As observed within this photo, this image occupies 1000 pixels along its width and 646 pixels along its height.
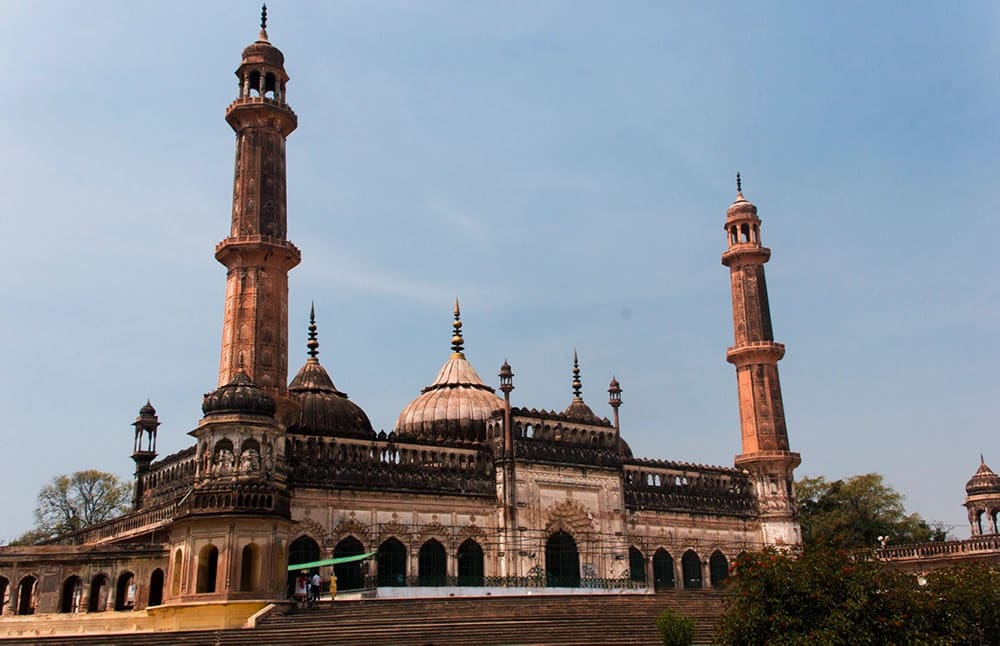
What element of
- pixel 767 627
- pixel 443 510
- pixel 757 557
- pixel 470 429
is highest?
pixel 470 429

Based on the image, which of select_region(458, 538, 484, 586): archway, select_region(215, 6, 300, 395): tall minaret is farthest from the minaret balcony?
select_region(215, 6, 300, 395): tall minaret

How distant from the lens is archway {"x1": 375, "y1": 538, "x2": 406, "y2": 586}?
1273 inches

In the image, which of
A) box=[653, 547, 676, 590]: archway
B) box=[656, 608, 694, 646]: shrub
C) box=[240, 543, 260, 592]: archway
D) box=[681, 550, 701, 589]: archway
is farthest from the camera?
box=[681, 550, 701, 589]: archway

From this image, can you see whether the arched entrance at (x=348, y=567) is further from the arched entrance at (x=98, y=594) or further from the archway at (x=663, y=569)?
the archway at (x=663, y=569)

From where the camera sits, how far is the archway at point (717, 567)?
4103 cm

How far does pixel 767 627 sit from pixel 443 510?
55.6 ft

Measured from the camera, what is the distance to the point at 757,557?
774 inches

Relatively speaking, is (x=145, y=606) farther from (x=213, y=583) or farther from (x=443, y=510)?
(x=443, y=510)

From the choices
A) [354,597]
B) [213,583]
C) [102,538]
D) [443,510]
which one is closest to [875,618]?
[354,597]

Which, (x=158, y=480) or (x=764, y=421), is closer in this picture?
(x=158, y=480)

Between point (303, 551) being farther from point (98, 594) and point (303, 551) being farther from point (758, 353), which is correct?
point (758, 353)

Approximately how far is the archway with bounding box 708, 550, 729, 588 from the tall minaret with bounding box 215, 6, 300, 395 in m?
19.2

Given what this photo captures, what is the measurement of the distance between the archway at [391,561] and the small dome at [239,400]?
6.77 m

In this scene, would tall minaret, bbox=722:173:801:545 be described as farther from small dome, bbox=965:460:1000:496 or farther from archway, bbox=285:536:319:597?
archway, bbox=285:536:319:597
